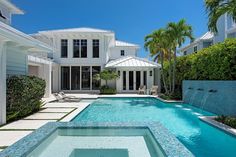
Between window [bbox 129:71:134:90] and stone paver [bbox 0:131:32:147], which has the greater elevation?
window [bbox 129:71:134:90]

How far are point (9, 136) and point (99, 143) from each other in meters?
3.25

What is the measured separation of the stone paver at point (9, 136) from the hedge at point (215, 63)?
10813 millimetres

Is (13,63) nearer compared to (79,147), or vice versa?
(79,147)

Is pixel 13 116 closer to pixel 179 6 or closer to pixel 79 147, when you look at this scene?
pixel 79 147

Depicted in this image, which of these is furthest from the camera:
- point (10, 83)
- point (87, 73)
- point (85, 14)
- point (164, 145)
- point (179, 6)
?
point (85, 14)

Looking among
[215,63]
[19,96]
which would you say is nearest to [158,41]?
[215,63]

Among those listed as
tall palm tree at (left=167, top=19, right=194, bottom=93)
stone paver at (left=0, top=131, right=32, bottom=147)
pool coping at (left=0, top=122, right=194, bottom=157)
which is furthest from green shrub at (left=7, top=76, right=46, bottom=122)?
tall palm tree at (left=167, top=19, right=194, bottom=93)

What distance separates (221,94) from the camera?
44.9 ft

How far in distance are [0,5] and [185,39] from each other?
16.1m

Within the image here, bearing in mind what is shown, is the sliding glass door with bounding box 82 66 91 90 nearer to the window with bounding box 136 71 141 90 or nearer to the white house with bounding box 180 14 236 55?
the window with bounding box 136 71 141 90

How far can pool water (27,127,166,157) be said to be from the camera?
21.4 ft

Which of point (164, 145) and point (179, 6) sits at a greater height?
point (179, 6)

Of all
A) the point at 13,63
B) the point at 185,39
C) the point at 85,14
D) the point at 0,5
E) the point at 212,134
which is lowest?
the point at 212,134

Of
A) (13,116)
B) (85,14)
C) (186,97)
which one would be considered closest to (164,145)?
(13,116)
